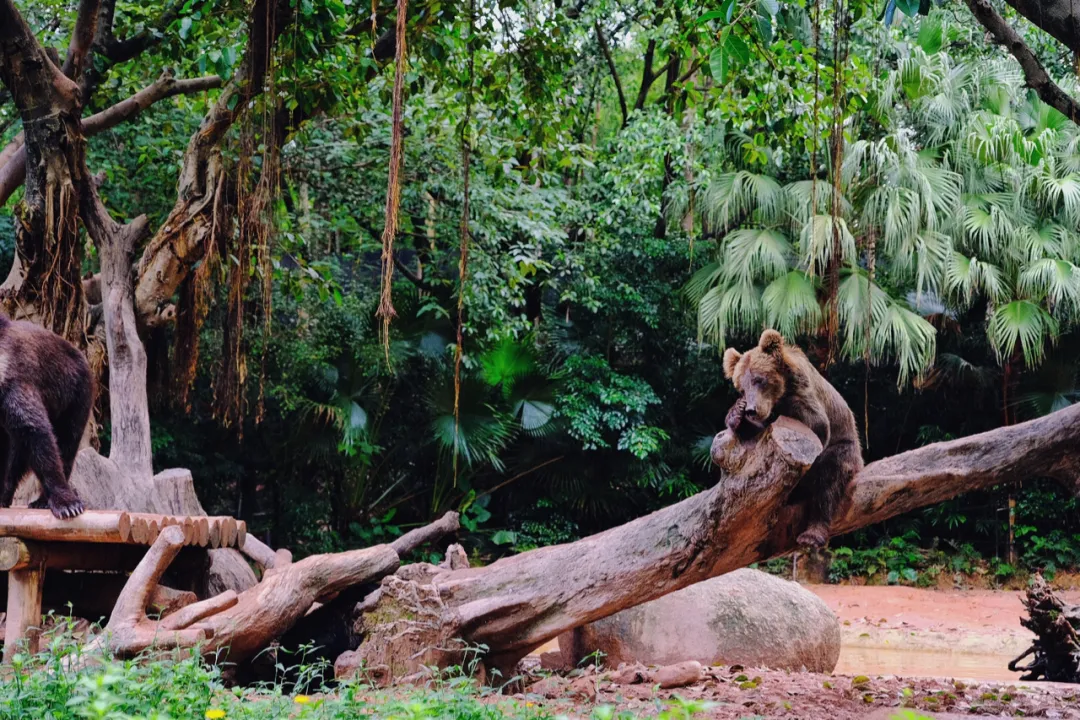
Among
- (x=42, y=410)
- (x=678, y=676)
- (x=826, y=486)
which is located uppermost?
(x=42, y=410)

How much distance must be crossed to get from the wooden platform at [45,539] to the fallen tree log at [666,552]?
1203 millimetres

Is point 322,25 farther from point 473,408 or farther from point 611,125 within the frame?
point 611,125

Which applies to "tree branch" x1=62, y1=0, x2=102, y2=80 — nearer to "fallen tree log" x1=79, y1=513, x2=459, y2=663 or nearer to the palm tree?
"fallen tree log" x1=79, y1=513, x2=459, y2=663

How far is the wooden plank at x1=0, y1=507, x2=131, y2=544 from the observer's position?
541 cm

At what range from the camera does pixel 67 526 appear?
5391mm

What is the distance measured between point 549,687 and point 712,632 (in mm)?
2016

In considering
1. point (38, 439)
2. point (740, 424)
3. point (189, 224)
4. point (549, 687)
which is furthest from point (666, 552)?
point (189, 224)


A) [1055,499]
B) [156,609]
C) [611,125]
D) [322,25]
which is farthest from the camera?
[611,125]

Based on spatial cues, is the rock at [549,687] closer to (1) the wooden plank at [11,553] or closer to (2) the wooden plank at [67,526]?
(2) the wooden plank at [67,526]

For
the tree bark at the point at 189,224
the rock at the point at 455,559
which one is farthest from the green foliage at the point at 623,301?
the rock at the point at 455,559

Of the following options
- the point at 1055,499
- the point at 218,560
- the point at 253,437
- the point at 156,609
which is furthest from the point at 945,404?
the point at 156,609

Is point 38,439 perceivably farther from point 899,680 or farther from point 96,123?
point 899,680

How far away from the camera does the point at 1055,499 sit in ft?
47.8

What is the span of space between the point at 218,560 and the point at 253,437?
7.32 metres
